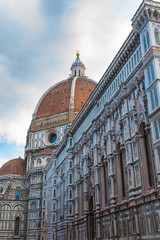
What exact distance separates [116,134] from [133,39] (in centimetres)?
730

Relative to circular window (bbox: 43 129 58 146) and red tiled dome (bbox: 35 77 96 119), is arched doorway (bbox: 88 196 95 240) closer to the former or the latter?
circular window (bbox: 43 129 58 146)

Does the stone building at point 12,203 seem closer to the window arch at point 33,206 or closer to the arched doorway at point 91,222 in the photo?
the window arch at point 33,206

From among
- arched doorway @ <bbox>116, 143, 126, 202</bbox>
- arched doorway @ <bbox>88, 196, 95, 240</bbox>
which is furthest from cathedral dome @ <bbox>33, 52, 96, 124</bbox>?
arched doorway @ <bbox>116, 143, 126, 202</bbox>

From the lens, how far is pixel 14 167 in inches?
2505

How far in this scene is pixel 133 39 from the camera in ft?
65.6

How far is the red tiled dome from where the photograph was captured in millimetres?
67738

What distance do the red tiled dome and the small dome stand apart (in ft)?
39.2

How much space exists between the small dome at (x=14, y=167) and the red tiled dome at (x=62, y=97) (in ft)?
39.2

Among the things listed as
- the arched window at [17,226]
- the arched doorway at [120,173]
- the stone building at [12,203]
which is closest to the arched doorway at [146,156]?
the arched doorway at [120,173]

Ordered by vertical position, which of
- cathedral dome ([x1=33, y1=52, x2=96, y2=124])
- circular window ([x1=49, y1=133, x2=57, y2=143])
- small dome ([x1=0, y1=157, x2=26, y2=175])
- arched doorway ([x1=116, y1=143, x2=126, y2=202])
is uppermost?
cathedral dome ([x1=33, y1=52, x2=96, y2=124])

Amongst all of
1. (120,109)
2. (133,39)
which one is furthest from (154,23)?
(120,109)

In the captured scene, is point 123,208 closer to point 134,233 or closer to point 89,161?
point 134,233

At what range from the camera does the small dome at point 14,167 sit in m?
62.3

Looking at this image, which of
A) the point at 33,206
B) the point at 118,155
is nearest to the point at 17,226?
the point at 33,206
